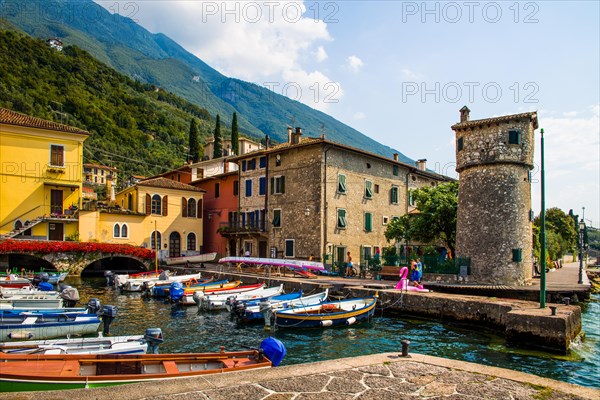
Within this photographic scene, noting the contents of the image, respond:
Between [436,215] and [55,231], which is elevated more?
[436,215]

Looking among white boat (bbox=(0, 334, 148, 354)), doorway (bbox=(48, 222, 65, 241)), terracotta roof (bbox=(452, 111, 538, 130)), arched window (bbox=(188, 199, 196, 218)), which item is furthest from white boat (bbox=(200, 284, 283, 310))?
arched window (bbox=(188, 199, 196, 218))

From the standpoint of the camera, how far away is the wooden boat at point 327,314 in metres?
18.8

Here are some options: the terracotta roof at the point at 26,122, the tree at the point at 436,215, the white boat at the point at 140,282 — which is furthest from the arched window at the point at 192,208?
the tree at the point at 436,215

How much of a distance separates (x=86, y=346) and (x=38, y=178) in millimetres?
34735

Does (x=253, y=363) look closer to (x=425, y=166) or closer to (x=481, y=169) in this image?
(x=481, y=169)

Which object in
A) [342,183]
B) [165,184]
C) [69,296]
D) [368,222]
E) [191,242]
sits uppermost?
[165,184]

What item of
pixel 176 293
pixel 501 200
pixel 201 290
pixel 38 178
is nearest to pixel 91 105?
pixel 38 178

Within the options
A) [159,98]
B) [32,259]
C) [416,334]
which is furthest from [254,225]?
[159,98]

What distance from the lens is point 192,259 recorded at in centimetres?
4550

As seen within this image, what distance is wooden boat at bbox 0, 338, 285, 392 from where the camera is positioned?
744cm

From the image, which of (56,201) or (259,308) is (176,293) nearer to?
(259,308)

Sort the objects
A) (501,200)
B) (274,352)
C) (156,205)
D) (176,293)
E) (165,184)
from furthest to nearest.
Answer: (165,184) < (156,205) < (176,293) < (501,200) < (274,352)

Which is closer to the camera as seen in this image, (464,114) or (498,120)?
(498,120)

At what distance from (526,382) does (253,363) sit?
4995 mm
